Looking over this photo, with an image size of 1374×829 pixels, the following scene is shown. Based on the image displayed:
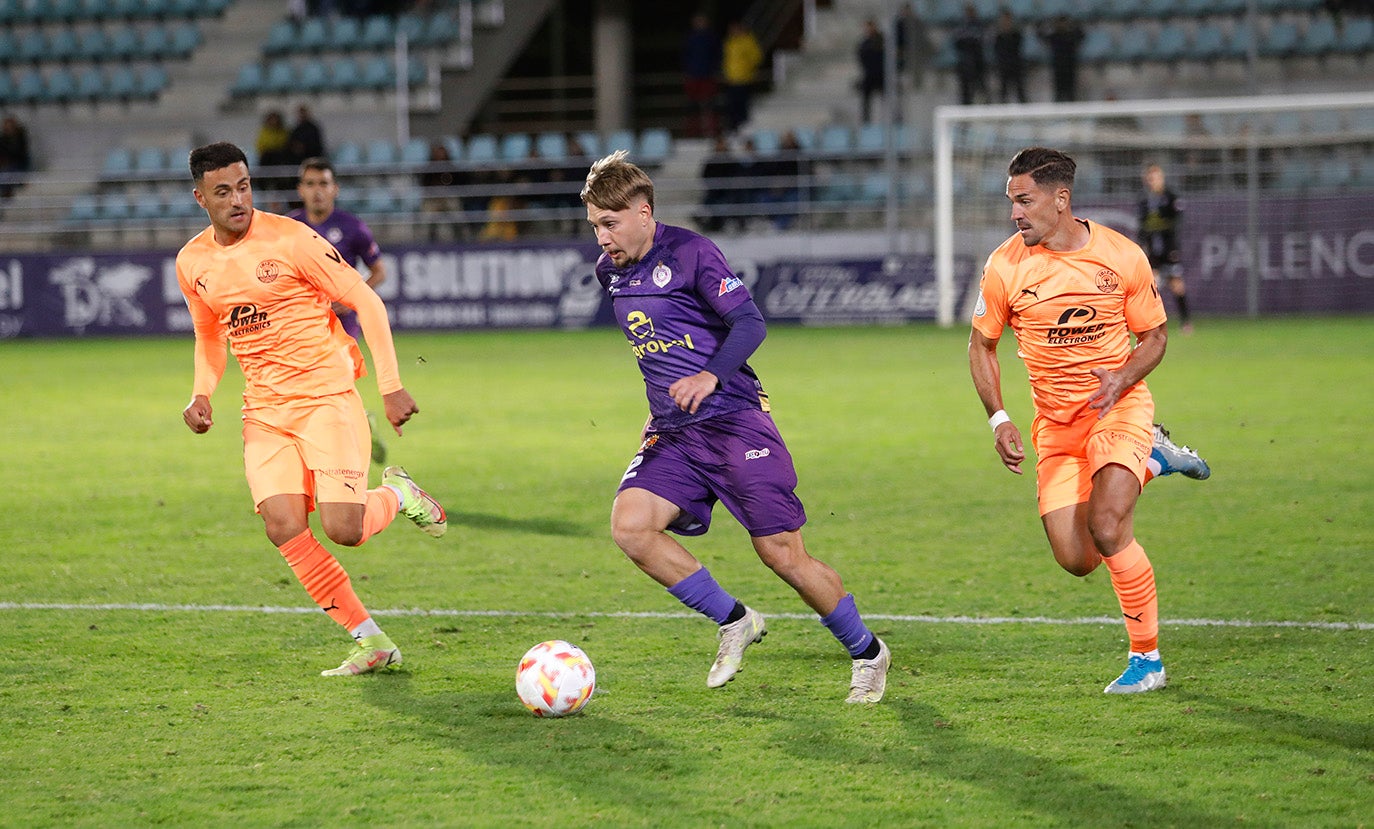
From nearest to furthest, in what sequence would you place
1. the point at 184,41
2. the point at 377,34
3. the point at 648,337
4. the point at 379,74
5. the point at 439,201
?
1. the point at 648,337
2. the point at 439,201
3. the point at 379,74
4. the point at 377,34
5. the point at 184,41

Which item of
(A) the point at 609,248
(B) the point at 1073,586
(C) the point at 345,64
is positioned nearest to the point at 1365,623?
(B) the point at 1073,586

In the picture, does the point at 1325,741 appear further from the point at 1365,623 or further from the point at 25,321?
the point at 25,321

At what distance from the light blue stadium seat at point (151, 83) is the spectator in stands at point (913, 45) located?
14.5 m

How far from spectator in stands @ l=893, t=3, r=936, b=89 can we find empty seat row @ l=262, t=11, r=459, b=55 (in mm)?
8897

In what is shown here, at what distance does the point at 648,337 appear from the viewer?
5.45m

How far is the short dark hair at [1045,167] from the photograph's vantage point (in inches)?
217

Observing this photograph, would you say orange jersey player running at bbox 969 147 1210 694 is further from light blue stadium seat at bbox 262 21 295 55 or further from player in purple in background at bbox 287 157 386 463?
light blue stadium seat at bbox 262 21 295 55

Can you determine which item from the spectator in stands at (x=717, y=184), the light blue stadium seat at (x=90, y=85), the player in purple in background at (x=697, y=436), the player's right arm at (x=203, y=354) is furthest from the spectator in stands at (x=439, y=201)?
the player in purple in background at (x=697, y=436)

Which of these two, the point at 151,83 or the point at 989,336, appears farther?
the point at 151,83

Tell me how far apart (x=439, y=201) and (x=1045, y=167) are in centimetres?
2139

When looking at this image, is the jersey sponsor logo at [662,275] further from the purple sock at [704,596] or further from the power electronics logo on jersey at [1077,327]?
the power electronics logo on jersey at [1077,327]

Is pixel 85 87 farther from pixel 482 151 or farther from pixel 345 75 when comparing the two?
pixel 482 151

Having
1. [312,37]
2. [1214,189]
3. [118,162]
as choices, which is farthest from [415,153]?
[1214,189]

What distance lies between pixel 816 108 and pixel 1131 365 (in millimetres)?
23573
